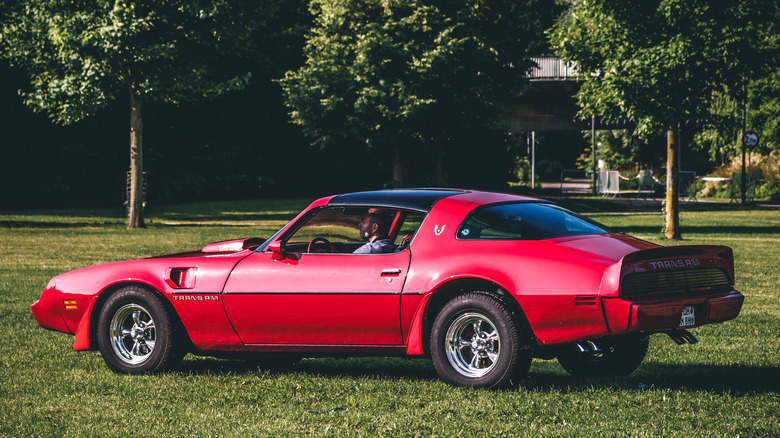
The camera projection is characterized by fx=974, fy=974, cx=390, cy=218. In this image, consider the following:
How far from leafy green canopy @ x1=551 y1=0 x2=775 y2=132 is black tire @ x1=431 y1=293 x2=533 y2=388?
16555 millimetres

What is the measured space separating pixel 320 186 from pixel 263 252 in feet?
155

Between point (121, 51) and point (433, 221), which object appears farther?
point (121, 51)

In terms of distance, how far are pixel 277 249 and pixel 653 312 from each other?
2709 mm

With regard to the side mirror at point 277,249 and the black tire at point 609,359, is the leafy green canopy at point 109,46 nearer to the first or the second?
the side mirror at point 277,249

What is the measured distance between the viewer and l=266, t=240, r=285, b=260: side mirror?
7117 mm

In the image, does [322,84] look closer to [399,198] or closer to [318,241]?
[318,241]

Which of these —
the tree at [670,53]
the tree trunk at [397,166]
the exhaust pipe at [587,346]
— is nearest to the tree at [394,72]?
the tree trunk at [397,166]

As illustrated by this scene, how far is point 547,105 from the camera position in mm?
49688

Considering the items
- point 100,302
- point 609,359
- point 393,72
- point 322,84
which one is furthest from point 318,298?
point 322,84

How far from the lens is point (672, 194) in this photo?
23.6m

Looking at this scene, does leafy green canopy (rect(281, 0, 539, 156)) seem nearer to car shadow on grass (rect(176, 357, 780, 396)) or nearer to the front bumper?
car shadow on grass (rect(176, 357, 780, 396))

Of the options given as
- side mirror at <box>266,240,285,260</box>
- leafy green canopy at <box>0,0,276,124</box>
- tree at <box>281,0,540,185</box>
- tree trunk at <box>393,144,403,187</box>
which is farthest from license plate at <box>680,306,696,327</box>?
tree trunk at <box>393,144,403,187</box>

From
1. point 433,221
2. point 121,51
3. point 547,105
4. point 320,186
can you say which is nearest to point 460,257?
point 433,221

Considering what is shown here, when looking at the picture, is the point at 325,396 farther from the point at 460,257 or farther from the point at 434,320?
the point at 460,257
